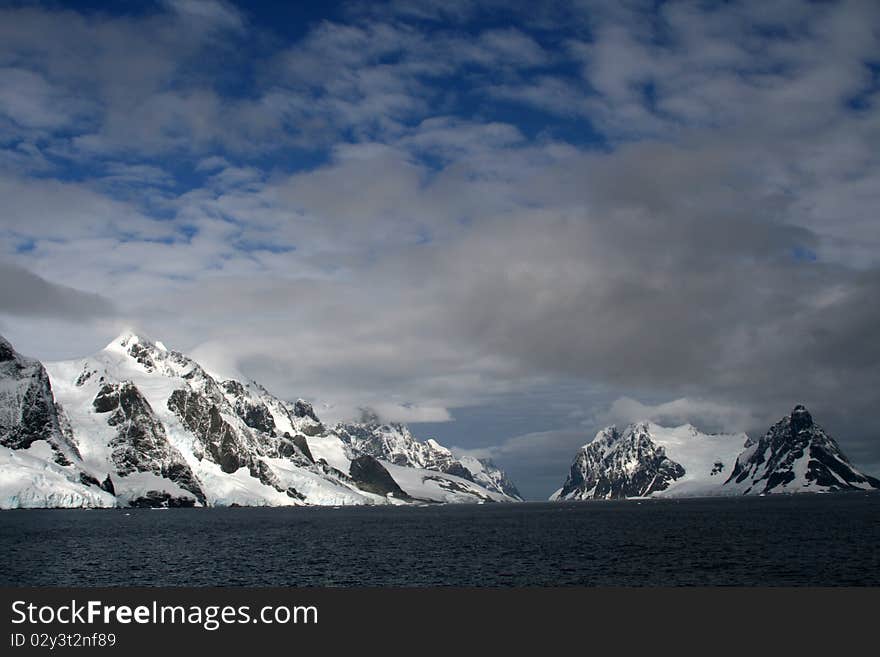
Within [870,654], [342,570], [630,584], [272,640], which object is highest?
[342,570]

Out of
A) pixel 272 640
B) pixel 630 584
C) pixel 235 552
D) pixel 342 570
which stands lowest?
pixel 272 640

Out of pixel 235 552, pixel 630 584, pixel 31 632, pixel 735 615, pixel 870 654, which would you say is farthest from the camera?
pixel 235 552

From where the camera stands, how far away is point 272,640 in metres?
48.0

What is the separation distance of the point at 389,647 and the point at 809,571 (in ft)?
208

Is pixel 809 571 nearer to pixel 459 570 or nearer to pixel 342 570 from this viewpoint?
pixel 459 570

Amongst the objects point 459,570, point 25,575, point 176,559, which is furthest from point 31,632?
point 176,559

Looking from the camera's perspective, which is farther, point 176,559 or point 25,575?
point 176,559

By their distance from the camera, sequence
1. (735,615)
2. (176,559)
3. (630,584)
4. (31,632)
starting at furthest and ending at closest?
(176,559), (630,584), (735,615), (31,632)

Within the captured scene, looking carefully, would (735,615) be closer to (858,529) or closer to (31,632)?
(31,632)

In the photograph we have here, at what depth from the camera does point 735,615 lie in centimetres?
5912

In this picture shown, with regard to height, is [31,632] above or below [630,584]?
below

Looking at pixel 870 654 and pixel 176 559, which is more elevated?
pixel 176 559

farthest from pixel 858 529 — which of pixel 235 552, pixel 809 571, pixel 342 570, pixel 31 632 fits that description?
pixel 31 632

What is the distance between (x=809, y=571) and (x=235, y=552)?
86.2 metres
